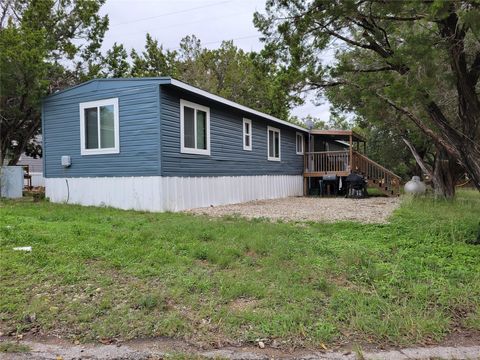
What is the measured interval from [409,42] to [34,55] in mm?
9970

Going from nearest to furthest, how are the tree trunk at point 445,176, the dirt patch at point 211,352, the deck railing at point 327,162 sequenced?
the dirt patch at point 211,352, the tree trunk at point 445,176, the deck railing at point 327,162

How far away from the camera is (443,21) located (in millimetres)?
4938

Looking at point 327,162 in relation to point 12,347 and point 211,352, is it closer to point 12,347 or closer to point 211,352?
point 211,352

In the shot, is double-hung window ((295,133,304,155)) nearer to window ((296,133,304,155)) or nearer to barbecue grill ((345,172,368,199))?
window ((296,133,304,155))

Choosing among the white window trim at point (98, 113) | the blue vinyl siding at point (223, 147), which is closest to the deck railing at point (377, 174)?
the blue vinyl siding at point (223, 147)

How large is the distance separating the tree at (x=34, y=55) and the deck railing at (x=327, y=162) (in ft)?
34.6

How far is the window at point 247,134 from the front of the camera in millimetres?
12828

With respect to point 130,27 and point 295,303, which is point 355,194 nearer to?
point 295,303

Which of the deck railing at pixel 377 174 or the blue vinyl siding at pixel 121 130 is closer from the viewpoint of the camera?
the blue vinyl siding at pixel 121 130

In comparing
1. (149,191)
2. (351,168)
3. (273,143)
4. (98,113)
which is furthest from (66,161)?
(351,168)

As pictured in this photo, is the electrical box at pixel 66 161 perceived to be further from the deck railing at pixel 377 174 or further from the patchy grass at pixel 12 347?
the deck railing at pixel 377 174

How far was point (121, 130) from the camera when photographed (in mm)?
9352

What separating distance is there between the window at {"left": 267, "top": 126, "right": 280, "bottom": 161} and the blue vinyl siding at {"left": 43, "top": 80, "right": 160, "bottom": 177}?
6523 mm

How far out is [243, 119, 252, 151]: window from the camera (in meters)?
12.8
